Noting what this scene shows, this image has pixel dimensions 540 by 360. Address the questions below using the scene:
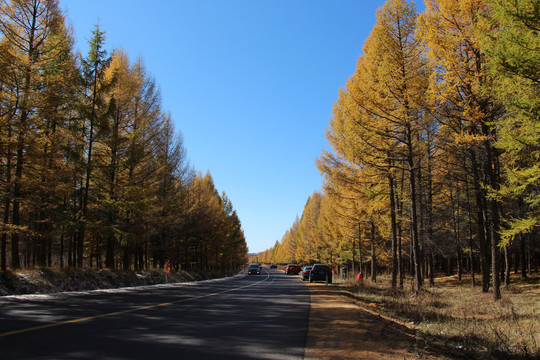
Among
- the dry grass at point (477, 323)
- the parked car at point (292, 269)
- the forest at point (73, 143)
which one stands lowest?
the parked car at point (292, 269)

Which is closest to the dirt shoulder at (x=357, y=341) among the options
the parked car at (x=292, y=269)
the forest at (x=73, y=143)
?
the forest at (x=73, y=143)

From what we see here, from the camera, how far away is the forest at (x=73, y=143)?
14.2 metres

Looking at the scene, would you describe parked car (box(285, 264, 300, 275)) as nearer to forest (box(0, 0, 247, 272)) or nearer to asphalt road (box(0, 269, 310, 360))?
forest (box(0, 0, 247, 272))

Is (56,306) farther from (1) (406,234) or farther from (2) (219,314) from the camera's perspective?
(1) (406,234)

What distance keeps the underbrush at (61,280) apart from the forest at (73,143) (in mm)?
1836

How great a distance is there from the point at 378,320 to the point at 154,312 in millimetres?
5352

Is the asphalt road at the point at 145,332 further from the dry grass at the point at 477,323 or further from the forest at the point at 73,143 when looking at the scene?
the forest at the point at 73,143

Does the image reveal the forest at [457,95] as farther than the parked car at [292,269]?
No

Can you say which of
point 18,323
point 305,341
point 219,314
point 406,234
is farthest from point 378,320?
point 406,234

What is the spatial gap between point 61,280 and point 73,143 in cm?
962

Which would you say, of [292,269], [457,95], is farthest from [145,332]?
[292,269]

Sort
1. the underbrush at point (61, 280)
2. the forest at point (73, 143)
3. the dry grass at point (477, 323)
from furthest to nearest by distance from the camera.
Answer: the forest at point (73, 143)
the underbrush at point (61, 280)
the dry grass at point (477, 323)

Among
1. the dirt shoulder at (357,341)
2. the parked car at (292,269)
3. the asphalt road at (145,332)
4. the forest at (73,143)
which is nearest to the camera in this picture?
the asphalt road at (145,332)

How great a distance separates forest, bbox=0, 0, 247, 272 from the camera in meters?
14.2
